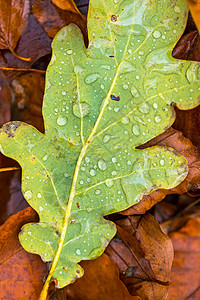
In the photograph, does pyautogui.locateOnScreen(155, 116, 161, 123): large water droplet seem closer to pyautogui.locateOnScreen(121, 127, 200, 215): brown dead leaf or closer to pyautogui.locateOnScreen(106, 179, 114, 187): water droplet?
pyautogui.locateOnScreen(121, 127, 200, 215): brown dead leaf

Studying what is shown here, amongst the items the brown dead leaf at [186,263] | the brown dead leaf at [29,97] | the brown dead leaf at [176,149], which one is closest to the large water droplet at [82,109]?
the brown dead leaf at [176,149]

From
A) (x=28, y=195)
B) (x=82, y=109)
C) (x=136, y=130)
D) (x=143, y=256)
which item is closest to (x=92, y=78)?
(x=82, y=109)

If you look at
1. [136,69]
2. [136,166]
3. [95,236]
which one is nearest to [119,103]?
[136,69]

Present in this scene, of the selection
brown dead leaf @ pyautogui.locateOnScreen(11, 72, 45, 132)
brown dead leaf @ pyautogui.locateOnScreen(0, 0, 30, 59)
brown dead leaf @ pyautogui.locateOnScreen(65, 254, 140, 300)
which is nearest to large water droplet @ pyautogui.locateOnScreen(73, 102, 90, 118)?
brown dead leaf @ pyautogui.locateOnScreen(11, 72, 45, 132)

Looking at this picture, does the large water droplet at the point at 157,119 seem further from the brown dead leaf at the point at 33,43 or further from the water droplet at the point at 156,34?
the brown dead leaf at the point at 33,43

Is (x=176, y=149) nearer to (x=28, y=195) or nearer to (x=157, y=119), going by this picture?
(x=157, y=119)
